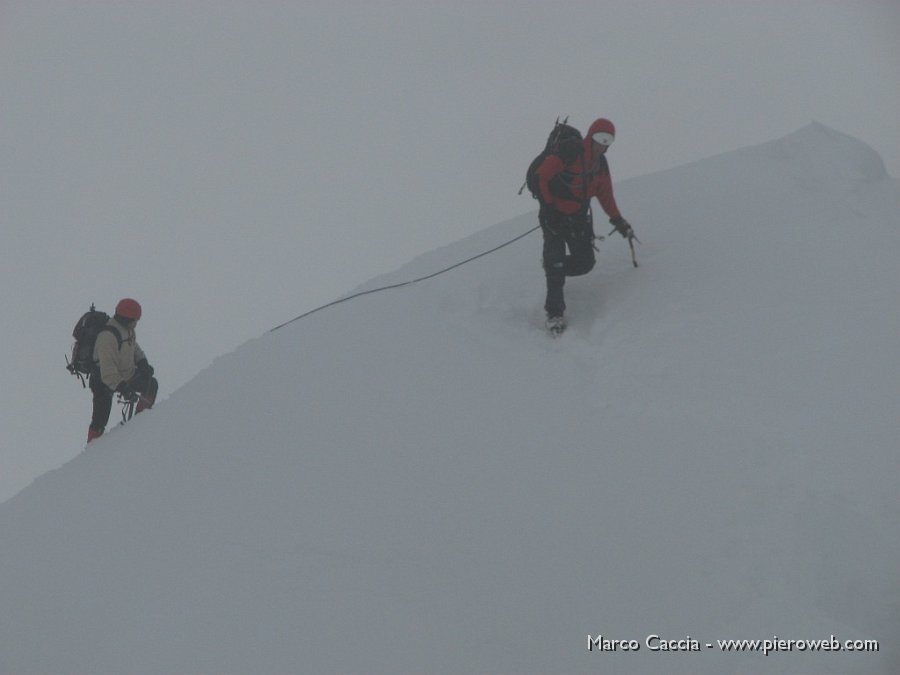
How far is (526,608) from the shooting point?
17.2 feet

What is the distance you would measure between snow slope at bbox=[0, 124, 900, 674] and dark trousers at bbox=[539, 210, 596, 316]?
0.29 metres

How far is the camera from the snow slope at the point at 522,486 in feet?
16.7

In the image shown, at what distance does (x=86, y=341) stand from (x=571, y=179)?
517 centimetres

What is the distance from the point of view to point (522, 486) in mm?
6262

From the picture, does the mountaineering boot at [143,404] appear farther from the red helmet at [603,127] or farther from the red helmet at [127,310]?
the red helmet at [603,127]

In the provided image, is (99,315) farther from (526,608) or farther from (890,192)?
(890,192)

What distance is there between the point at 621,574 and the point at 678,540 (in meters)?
0.44

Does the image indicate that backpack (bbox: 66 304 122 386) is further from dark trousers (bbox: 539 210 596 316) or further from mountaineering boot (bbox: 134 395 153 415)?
dark trousers (bbox: 539 210 596 316)

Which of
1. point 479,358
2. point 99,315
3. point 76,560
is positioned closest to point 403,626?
point 76,560

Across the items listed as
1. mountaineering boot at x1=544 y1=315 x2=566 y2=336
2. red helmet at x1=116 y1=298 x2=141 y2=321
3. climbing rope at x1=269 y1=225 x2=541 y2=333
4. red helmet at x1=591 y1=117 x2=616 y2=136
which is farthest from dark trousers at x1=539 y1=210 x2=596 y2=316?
red helmet at x1=116 y1=298 x2=141 y2=321

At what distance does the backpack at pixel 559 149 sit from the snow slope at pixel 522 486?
119 cm

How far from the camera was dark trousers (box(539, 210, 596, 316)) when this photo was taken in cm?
829

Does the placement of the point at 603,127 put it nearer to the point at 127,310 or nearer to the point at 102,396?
the point at 127,310

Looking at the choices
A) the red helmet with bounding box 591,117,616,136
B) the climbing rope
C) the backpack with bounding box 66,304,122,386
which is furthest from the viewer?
the climbing rope
